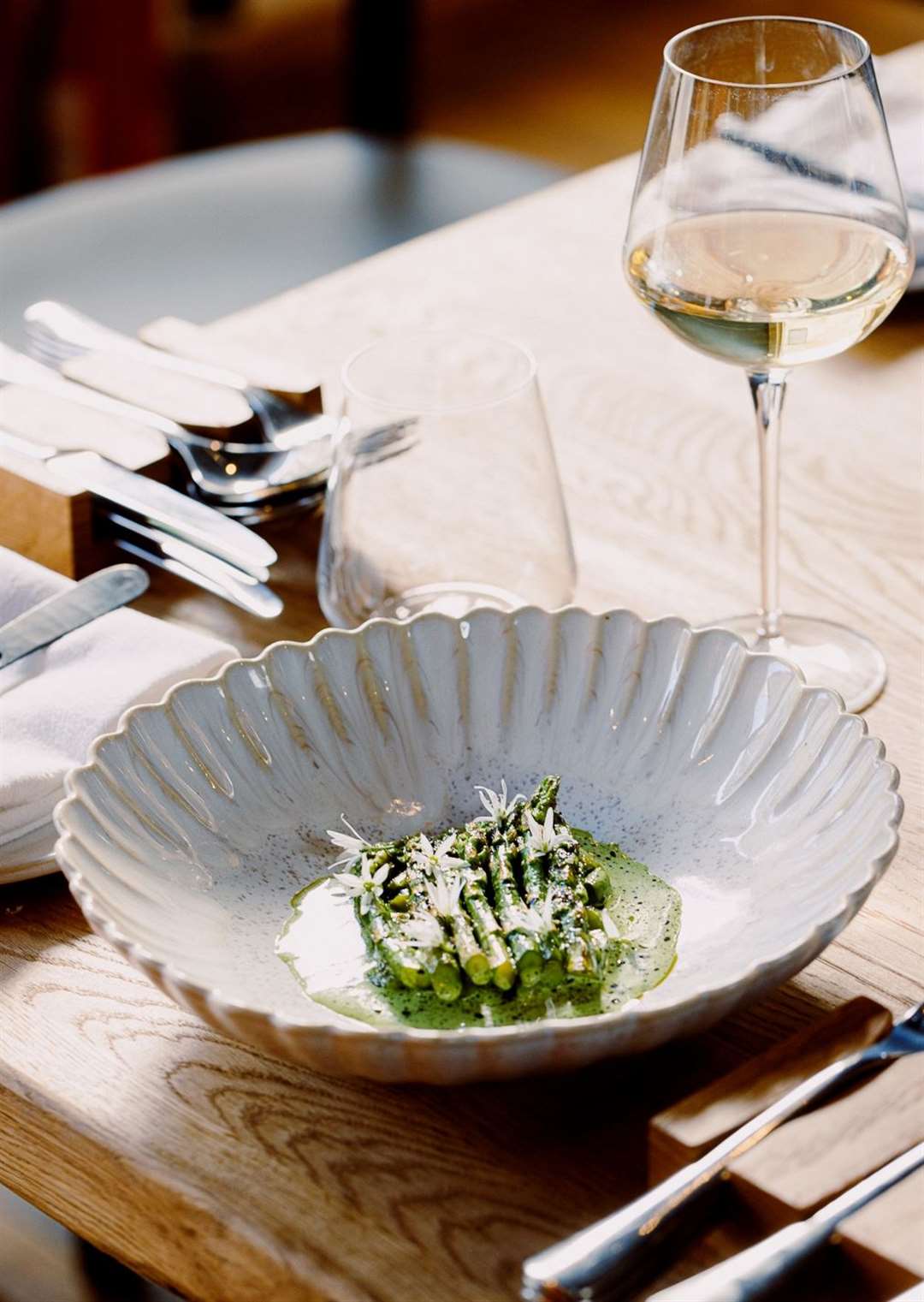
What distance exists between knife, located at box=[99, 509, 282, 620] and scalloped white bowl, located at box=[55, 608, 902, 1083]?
0.13 meters

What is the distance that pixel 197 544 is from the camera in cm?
86

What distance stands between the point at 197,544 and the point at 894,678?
13.3 inches

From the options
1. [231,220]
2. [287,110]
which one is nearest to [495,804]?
[231,220]

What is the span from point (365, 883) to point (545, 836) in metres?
0.06

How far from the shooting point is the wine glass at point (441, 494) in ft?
2.68

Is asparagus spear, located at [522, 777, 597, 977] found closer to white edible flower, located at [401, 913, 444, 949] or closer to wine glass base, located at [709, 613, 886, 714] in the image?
white edible flower, located at [401, 913, 444, 949]

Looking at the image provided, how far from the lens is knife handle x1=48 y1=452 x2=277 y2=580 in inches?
33.4

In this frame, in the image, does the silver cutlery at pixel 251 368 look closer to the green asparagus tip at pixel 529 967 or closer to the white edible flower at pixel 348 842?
the white edible flower at pixel 348 842

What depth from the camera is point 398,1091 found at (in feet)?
1.90

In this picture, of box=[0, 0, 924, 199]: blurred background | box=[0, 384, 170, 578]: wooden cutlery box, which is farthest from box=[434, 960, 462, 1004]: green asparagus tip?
box=[0, 0, 924, 199]: blurred background

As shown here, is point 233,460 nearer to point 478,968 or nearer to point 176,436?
point 176,436

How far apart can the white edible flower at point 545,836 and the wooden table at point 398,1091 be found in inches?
3.1

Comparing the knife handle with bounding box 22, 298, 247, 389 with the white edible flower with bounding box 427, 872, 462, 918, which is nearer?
the white edible flower with bounding box 427, 872, 462, 918

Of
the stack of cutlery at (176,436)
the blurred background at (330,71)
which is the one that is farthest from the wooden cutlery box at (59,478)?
the blurred background at (330,71)
